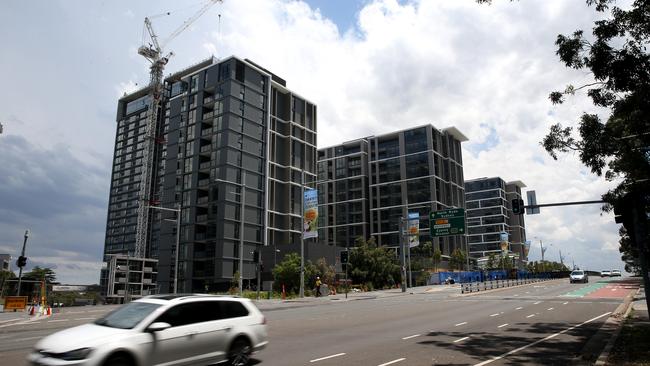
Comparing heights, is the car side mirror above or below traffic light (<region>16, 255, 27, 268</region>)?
below

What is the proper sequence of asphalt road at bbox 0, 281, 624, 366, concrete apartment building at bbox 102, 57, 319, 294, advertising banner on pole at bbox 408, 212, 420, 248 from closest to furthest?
asphalt road at bbox 0, 281, 624, 366 < advertising banner on pole at bbox 408, 212, 420, 248 < concrete apartment building at bbox 102, 57, 319, 294

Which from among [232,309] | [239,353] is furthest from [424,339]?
[232,309]

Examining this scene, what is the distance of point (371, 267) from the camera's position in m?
61.2

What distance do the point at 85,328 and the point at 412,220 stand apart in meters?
52.3

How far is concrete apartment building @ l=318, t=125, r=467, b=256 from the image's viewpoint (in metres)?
118

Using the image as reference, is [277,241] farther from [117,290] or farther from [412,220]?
[412,220]

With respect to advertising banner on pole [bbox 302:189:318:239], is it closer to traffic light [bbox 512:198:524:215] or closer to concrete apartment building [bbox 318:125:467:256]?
traffic light [bbox 512:198:524:215]

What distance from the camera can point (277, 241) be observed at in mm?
87188

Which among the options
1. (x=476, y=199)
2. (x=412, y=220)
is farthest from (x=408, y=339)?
(x=476, y=199)

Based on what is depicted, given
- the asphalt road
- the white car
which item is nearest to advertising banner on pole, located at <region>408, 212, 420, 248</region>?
the asphalt road

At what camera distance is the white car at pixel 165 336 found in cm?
765

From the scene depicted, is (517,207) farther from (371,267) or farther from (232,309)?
(371,267)

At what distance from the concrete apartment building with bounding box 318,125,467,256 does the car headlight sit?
105237 millimetres

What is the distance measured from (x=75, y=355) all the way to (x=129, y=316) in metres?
1.37
